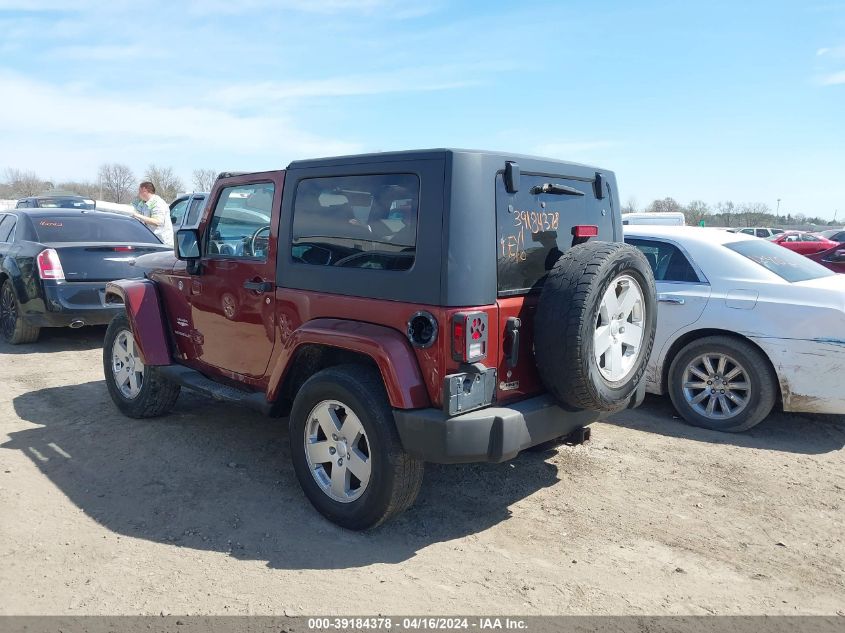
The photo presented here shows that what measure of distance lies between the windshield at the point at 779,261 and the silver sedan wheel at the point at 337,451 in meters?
3.61

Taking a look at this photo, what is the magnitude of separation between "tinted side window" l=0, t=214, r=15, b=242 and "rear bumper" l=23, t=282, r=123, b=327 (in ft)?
4.89

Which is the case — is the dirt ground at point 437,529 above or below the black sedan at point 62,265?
below

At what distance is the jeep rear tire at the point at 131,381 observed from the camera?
505cm

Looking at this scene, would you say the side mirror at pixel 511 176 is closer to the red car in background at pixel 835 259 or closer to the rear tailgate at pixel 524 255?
the rear tailgate at pixel 524 255

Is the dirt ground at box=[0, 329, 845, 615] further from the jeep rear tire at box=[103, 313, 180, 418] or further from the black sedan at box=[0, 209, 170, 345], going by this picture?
the black sedan at box=[0, 209, 170, 345]

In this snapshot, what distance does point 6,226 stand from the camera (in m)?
8.66

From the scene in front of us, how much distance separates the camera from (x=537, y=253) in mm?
3516

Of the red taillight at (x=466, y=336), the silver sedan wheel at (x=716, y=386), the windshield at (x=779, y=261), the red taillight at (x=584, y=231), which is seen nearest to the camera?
the red taillight at (x=466, y=336)

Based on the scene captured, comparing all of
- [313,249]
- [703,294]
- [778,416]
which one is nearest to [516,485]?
[313,249]

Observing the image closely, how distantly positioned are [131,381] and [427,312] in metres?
3.24

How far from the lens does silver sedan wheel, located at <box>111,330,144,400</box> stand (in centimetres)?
519

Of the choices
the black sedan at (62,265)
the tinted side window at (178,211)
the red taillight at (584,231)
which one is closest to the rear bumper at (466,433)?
the red taillight at (584,231)

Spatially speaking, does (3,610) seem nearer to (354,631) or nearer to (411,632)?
(354,631)

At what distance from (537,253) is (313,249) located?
1259 millimetres
